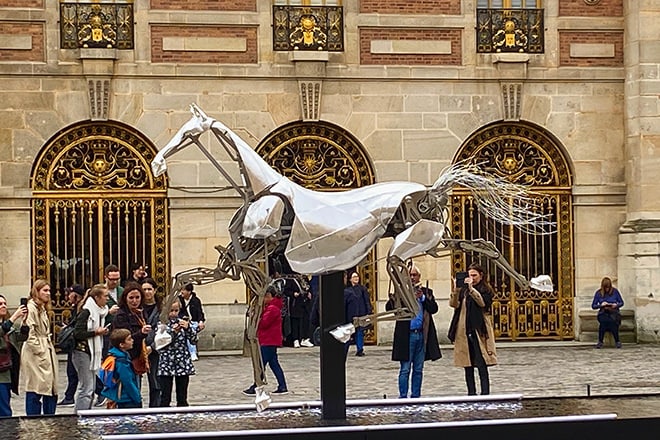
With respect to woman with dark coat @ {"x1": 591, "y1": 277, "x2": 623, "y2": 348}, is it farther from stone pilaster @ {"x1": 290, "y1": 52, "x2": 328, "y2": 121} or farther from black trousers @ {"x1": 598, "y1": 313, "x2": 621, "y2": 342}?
stone pilaster @ {"x1": 290, "y1": 52, "x2": 328, "y2": 121}

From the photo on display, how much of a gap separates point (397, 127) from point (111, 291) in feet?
26.1

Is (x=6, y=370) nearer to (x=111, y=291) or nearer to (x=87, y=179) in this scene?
(x=111, y=291)

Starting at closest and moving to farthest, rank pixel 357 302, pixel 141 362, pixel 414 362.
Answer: pixel 141 362, pixel 414 362, pixel 357 302

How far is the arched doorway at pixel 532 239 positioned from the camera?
2212cm

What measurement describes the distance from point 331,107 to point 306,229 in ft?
37.0

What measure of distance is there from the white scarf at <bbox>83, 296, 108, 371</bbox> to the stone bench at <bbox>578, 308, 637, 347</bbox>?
439 inches

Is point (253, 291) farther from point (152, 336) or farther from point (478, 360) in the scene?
point (478, 360)

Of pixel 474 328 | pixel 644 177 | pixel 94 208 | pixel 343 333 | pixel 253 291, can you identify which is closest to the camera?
pixel 343 333

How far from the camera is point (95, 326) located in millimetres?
12898

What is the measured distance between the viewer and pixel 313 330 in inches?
803

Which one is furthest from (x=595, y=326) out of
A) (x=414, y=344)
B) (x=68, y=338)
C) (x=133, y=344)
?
(x=133, y=344)

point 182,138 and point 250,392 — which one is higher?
point 182,138

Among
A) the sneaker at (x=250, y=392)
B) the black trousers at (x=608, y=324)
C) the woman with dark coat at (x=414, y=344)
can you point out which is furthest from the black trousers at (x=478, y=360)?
the black trousers at (x=608, y=324)

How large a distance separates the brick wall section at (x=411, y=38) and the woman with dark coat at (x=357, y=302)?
12.2 ft
